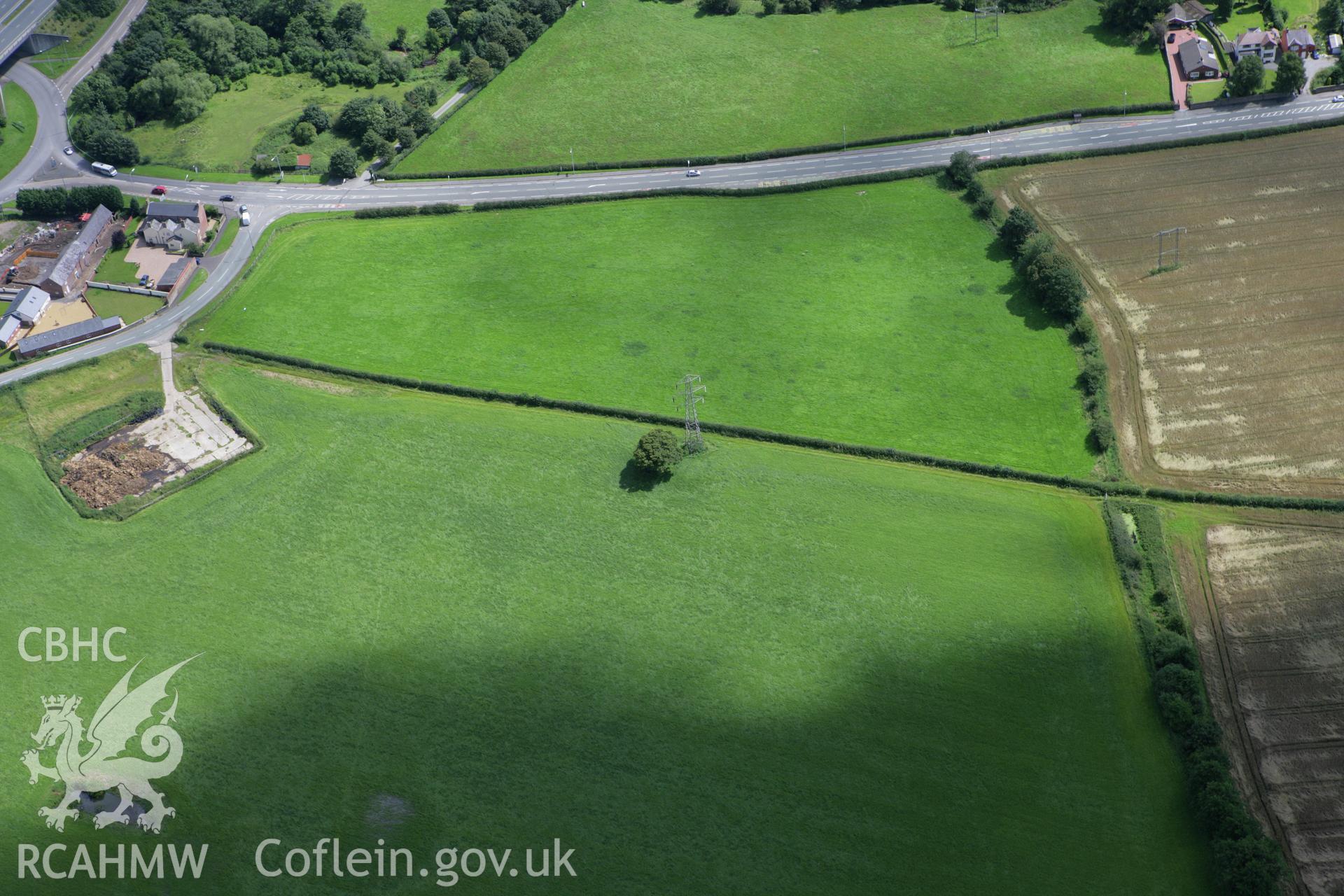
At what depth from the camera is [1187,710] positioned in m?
92.4

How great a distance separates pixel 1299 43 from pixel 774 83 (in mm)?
82814

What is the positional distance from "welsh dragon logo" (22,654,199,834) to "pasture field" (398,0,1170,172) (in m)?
96.7

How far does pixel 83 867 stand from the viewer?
90.0m

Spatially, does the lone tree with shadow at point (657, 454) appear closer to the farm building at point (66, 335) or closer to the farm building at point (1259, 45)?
the farm building at point (66, 335)

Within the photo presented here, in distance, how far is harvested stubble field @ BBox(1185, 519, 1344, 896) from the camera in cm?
8738

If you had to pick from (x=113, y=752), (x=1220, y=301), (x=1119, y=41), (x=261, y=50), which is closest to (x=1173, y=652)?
(x=1220, y=301)

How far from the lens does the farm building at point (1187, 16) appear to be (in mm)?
176125

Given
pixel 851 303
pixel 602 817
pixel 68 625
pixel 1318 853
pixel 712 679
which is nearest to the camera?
pixel 1318 853

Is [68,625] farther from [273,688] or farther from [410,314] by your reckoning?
[410,314]

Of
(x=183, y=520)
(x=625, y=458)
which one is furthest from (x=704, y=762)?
(x=183, y=520)

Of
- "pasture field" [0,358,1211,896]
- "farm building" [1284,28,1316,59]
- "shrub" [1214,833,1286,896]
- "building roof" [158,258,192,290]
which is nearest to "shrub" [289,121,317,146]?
"building roof" [158,258,192,290]

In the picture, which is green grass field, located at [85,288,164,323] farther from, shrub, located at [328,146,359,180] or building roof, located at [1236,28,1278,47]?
building roof, located at [1236,28,1278,47]

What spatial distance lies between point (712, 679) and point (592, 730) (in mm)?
12360

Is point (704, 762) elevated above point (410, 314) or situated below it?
below
